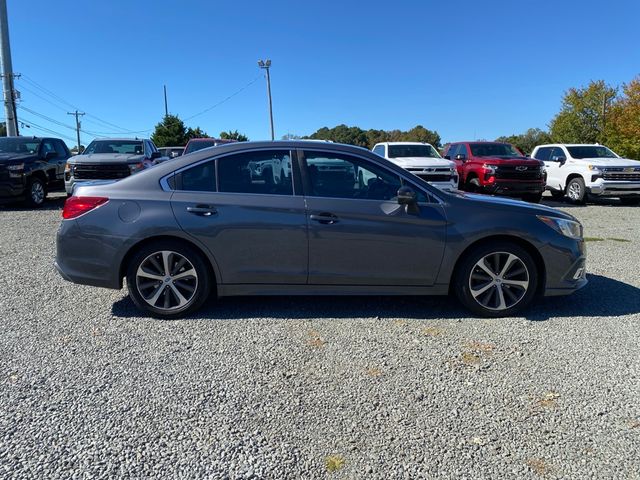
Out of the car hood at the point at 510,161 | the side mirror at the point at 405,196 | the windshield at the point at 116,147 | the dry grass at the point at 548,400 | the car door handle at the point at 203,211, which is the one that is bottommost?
the dry grass at the point at 548,400

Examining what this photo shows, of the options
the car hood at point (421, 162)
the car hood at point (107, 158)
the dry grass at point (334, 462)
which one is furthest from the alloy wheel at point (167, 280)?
the car hood at point (421, 162)

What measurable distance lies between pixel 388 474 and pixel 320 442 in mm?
423

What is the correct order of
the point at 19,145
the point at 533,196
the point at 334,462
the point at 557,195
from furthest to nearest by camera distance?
1. the point at 557,195
2. the point at 533,196
3. the point at 19,145
4. the point at 334,462

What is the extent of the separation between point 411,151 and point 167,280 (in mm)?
10623

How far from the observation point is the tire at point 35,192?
12.3 m

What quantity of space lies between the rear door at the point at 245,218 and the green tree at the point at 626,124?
41163 millimetres

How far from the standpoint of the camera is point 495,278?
4461 mm

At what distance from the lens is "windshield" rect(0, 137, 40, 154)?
41.8 feet

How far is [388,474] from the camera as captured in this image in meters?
2.38

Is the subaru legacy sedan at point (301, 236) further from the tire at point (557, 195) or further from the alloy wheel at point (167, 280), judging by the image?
the tire at point (557, 195)

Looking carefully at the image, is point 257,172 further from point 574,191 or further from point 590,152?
point 590,152

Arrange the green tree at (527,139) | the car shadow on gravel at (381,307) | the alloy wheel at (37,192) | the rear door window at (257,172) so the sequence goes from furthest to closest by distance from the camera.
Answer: the green tree at (527,139) < the alloy wheel at (37,192) < the car shadow on gravel at (381,307) < the rear door window at (257,172)

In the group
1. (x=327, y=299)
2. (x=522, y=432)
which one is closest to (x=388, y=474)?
(x=522, y=432)

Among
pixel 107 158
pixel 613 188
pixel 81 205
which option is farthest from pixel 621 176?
pixel 81 205
